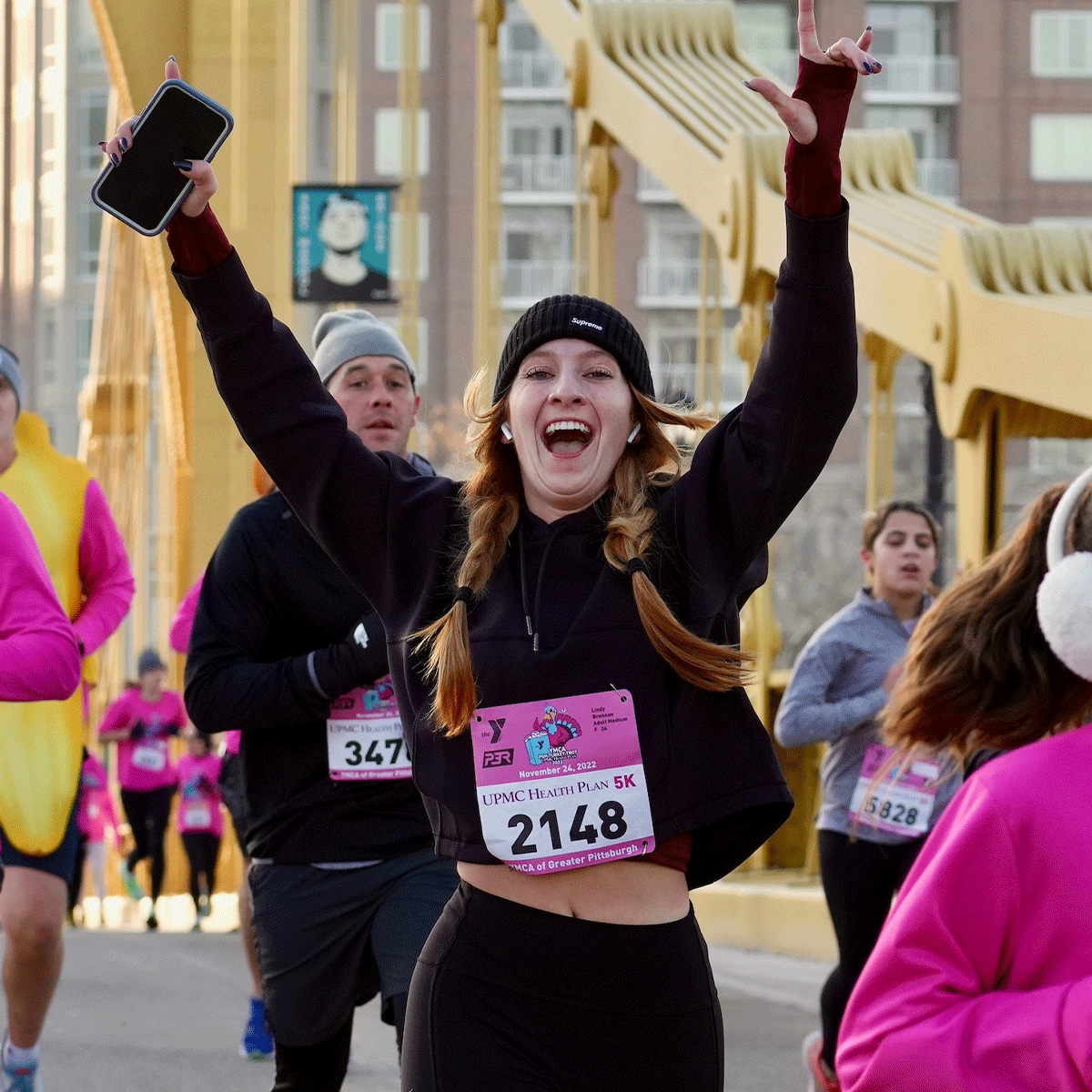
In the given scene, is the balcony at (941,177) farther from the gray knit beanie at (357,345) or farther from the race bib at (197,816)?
the gray knit beanie at (357,345)

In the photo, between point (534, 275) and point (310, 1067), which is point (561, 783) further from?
point (534, 275)

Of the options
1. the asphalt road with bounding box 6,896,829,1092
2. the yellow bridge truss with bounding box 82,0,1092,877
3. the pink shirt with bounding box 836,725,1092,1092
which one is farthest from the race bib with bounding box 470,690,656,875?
the yellow bridge truss with bounding box 82,0,1092,877

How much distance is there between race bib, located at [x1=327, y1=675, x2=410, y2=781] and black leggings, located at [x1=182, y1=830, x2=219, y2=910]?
1053 centimetres

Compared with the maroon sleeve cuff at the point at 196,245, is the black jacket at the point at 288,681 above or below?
below

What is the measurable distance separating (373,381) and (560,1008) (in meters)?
1.97

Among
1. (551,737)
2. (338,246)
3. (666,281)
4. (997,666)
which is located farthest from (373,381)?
(666,281)

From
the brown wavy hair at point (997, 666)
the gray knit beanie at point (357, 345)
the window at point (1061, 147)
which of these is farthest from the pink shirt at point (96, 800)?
the window at point (1061, 147)

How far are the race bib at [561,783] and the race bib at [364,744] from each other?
135cm

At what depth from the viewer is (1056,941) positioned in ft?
6.31

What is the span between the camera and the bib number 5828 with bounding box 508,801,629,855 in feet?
8.57

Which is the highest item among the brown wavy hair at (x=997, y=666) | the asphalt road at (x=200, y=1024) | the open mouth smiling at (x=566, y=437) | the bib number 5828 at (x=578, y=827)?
the open mouth smiling at (x=566, y=437)

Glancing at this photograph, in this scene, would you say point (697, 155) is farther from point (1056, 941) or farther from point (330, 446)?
point (1056, 941)

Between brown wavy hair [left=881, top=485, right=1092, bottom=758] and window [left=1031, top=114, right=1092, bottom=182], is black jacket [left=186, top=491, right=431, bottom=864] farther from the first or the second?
window [left=1031, top=114, right=1092, bottom=182]

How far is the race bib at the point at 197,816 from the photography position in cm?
1464
